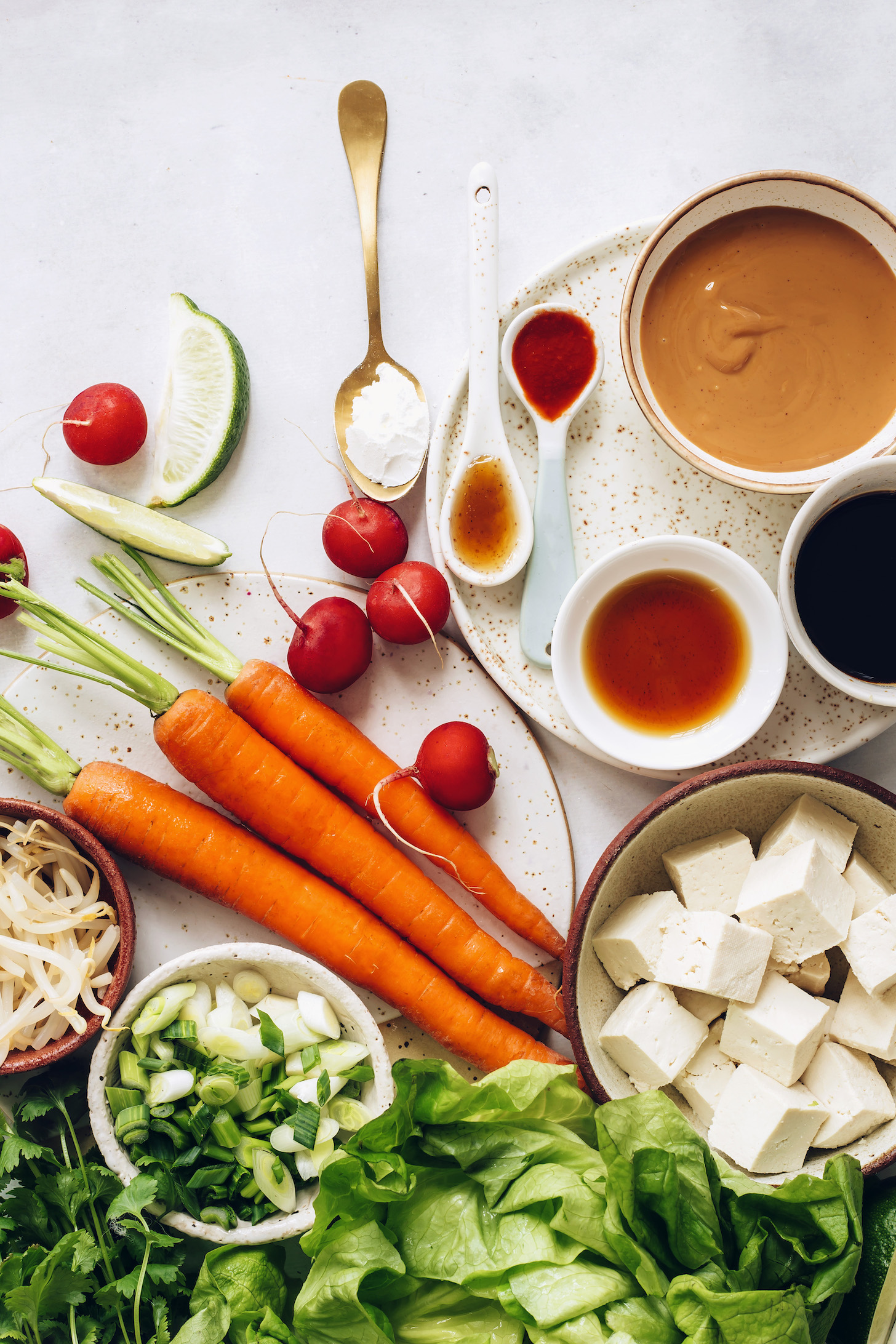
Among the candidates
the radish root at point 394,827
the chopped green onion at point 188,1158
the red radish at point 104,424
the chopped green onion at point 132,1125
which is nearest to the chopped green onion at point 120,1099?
the chopped green onion at point 132,1125

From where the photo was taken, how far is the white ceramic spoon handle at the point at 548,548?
166cm

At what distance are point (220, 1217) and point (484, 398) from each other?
150 centimetres

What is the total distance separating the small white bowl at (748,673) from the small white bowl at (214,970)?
0.63 meters

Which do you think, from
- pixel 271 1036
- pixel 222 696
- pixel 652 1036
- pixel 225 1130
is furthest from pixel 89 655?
pixel 652 1036

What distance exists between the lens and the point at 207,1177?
1.50 metres

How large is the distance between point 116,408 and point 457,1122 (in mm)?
1395

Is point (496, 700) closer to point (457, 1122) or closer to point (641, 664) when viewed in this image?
point (641, 664)

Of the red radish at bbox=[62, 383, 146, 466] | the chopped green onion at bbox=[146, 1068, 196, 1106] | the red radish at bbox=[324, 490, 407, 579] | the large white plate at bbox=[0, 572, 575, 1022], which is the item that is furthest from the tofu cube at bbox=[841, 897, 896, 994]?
A: the red radish at bbox=[62, 383, 146, 466]

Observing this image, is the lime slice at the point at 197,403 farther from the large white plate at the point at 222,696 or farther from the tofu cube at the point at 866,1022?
the tofu cube at the point at 866,1022

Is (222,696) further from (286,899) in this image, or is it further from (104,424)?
(104,424)

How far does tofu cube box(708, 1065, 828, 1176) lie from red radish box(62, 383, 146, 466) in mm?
1586

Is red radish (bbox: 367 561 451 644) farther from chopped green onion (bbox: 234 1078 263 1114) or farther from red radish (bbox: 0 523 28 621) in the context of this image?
chopped green onion (bbox: 234 1078 263 1114)

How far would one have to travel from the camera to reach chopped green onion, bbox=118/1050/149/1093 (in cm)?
152

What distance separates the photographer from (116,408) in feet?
5.53
